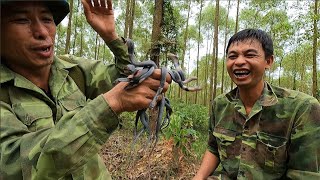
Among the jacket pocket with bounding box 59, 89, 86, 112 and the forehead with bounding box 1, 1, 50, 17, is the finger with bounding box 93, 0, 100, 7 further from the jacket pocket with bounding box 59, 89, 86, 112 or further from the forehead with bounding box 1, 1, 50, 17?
the jacket pocket with bounding box 59, 89, 86, 112

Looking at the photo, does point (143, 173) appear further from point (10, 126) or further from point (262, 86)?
point (10, 126)

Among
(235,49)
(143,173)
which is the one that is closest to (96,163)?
(235,49)

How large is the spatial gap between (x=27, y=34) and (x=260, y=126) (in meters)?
1.69

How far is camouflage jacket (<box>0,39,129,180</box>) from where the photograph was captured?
0.89 meters

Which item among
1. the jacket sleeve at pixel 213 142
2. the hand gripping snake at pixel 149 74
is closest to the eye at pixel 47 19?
the hand gripping snake at pixel 149 74

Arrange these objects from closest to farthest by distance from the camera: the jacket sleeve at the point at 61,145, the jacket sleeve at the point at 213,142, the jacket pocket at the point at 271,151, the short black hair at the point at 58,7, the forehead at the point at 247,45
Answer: the jacket sleeve at the point at 61,145, the short black hair at the point at 58,7, the jacket pocket at the point at 271,151, the forehead at the point at 247,45, the jacket sleeve at the point at 213,142

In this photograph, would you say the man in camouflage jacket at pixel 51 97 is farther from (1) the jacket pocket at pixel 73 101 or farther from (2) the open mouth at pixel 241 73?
(2) the open mouth at pixel 241 73

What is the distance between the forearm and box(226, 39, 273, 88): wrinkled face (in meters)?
0.65

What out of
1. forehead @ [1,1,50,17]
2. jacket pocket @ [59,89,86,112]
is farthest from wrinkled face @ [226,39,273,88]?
forehead @ [1,1,50,17]

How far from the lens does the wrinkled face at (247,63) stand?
7.36 ft

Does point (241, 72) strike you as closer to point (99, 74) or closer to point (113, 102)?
point (99, 74)

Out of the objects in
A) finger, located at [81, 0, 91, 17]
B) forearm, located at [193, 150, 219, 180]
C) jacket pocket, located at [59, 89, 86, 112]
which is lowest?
forearm, located at [193, 150, 219, 180]

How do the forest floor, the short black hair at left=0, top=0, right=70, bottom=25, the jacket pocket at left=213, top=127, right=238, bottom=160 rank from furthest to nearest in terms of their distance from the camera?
the forest floor
the jacket pocket at left=213, top=127, right=238, bottom=160
the short black hair at left=0, top=0, right=70, bottom=25

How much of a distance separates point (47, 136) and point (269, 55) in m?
1.86
